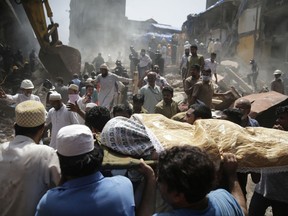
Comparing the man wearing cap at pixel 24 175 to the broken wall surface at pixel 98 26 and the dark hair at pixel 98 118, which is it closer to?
the dark hair at pixel 98 118

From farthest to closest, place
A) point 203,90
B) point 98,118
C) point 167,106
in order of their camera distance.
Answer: point 203,90 → point 167,106 → point 98,118

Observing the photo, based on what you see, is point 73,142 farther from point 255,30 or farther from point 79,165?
point 255,30

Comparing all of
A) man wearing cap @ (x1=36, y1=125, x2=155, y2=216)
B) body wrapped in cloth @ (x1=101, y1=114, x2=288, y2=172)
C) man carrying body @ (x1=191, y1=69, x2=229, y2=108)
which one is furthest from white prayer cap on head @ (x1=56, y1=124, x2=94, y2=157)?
man carrying body @ (x1=191, y1=69, x2=229, y2=108)

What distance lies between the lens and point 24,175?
1.93m

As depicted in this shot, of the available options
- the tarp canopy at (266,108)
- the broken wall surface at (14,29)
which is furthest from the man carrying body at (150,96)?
the broken wall surface at (14,29)

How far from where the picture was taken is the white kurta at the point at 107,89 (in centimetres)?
734

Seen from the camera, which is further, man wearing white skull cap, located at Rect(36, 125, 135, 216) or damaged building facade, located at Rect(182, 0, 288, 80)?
damaged building facade, located at Rect(182, 0, 288, 80)

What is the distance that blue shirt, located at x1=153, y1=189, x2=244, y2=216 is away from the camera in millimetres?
1395

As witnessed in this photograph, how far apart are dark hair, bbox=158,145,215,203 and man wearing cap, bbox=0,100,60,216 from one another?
2.87ft

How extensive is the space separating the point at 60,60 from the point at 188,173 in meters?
13.2

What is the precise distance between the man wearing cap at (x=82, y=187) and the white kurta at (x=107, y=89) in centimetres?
573

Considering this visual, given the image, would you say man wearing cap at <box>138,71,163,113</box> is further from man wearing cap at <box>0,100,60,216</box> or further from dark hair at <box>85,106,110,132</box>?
man wearing cap at <box>0,100,60,216</box>

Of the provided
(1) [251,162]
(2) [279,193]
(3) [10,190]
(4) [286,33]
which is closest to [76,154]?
(3) [10,190]

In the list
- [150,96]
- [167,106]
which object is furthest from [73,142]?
[150,96]
